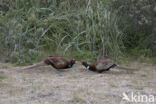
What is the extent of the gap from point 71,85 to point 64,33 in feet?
9.91

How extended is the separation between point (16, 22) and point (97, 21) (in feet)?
6.06

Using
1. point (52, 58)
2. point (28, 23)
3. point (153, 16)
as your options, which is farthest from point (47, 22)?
point (153, 16)

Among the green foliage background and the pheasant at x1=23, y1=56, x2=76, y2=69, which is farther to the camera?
the green foliage background

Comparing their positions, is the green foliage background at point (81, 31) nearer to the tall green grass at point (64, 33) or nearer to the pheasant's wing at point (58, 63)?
the tall green grass at point (64, 33)

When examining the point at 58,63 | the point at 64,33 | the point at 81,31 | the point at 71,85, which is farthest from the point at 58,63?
the point at 64,33

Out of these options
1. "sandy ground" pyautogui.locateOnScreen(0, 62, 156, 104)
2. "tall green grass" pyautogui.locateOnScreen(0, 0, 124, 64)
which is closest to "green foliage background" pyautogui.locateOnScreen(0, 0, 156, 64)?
"tall green grass" pyautogui.locateOnScreen(0, 0, 124, 64)

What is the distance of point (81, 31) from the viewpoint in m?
7.34

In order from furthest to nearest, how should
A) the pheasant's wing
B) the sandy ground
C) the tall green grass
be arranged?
the tall green grass < the pheasant's wing < the sandy ground

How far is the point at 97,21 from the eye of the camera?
7199mm

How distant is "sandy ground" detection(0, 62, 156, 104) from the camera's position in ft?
13.6

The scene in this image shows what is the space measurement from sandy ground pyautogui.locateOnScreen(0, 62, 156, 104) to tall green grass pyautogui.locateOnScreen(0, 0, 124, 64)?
731mm

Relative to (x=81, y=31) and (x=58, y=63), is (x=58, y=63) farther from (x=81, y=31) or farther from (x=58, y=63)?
(x=81, y=31)

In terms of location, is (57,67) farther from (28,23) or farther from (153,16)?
(153,16)

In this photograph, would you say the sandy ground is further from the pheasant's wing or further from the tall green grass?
the tall green grass
